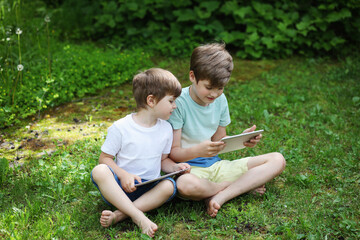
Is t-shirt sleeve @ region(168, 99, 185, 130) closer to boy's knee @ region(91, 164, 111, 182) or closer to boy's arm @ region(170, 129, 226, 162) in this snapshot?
boy's arm @ region(170, 129, 226, 162)

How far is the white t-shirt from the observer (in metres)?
2.63

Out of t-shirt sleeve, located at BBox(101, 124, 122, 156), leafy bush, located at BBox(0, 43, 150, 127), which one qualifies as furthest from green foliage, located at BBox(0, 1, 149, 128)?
t-shirt sleeve, located at BBox(101, 124, 122, 156)

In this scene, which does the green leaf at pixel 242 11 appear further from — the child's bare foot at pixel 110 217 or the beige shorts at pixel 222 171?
the child's bare foot at pixel 110 217

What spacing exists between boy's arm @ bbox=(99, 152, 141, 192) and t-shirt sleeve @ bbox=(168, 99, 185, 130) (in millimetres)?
509

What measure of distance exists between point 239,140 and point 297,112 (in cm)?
205

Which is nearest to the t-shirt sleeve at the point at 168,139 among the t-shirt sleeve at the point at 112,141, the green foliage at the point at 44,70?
the t-shirt sleeve at the point at 112,141

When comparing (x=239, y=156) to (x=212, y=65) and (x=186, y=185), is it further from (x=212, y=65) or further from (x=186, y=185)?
(x=212, y=65)

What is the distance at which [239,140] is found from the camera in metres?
2.75

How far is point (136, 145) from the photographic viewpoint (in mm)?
2643

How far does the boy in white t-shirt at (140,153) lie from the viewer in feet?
8.34

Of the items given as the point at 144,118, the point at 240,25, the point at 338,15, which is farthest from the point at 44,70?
the point at 338,15

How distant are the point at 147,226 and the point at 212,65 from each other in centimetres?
117

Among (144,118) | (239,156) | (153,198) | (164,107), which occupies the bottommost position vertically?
(239,156)

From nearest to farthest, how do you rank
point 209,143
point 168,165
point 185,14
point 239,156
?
point 209,143 < point 168,165 < point 239,156 < point 185,14
